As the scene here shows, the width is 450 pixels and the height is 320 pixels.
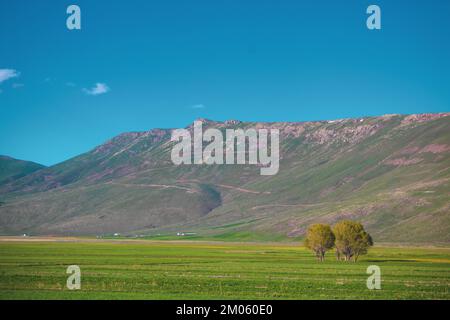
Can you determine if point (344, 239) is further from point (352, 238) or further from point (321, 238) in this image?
point (321, 238)

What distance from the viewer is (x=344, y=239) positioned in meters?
99.0

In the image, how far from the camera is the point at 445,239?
570 feet

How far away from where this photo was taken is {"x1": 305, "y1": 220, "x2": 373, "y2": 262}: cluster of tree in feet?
322

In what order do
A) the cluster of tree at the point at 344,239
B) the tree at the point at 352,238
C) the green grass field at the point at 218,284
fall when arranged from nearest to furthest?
1. the green grass field at the point at 218,284
2. the tree at the point at 352,238
3. the cluster of tree at the point at 344,239

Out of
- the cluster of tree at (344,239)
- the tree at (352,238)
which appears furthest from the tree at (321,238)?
the tree at (352,238)

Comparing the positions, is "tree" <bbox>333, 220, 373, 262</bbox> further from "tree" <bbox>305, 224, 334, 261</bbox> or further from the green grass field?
the green grass field

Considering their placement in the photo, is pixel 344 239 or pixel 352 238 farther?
pixel 344 239

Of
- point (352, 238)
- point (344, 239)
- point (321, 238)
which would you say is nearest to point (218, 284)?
point (352, 238)

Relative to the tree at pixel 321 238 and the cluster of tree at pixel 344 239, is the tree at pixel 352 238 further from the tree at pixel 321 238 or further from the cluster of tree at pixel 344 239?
the tree at pixel 321 238

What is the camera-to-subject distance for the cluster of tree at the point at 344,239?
98062 millimetres
